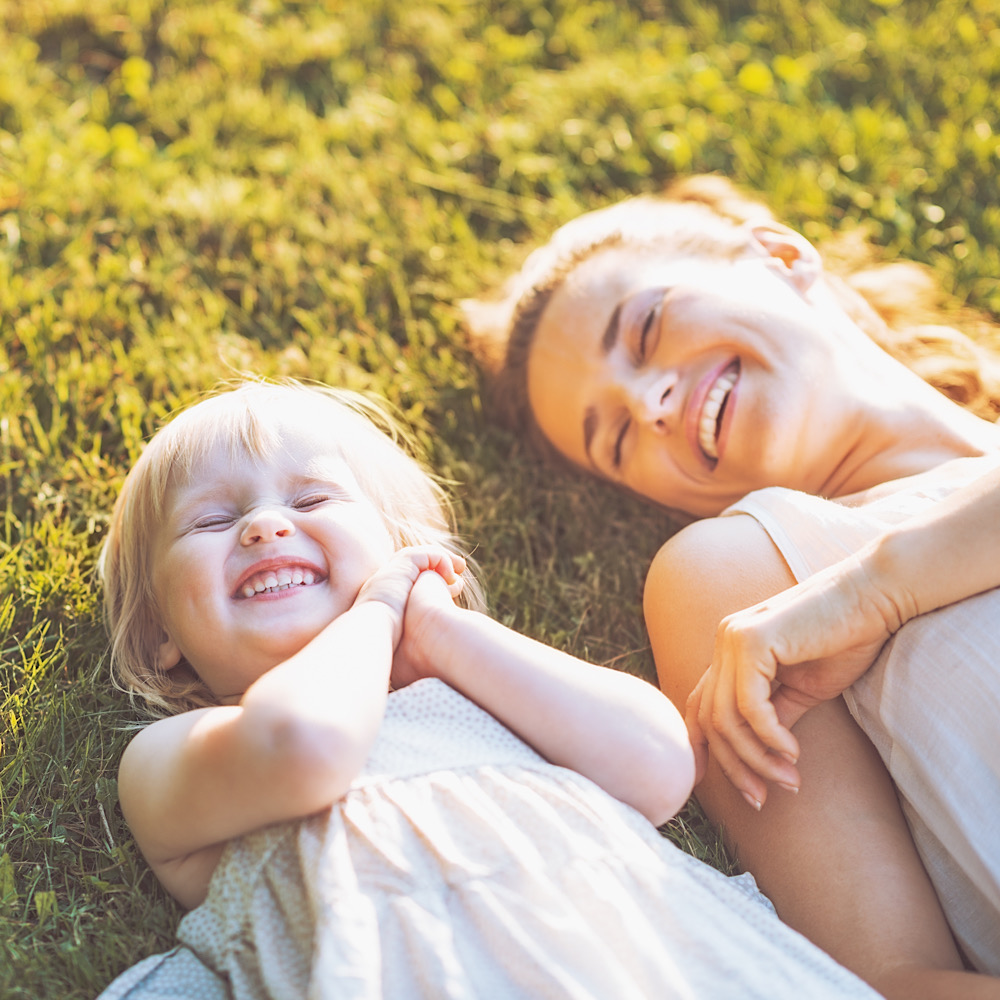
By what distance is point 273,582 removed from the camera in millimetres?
2037

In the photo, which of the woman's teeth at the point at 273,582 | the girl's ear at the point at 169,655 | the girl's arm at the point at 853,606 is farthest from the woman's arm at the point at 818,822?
the girl's ear at the point at 169,655

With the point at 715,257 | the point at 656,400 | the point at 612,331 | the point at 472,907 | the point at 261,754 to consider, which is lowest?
the point at 472,907

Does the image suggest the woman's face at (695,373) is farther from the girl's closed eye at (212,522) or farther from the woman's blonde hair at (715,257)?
the girl's closed eye at (212,522)

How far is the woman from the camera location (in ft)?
6.41

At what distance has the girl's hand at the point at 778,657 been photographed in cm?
199

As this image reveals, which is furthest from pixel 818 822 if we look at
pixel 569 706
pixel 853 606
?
pixel 569 706

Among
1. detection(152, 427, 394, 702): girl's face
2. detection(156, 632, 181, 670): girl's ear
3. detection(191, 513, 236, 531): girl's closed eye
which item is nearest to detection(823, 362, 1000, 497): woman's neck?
detection(152, 427, 394, 702): girl's face

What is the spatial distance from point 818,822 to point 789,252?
1.61 meters

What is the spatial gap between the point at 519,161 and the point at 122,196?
1.52m

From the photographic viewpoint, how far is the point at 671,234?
2889 mm

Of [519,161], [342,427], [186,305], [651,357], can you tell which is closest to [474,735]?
[342,427]

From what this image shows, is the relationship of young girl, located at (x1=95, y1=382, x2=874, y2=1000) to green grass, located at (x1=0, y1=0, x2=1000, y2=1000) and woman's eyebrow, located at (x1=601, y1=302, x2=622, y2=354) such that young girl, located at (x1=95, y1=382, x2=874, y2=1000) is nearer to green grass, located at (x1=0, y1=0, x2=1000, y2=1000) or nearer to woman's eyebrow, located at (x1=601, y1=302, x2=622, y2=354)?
green grass, located at (x1=0, y1=0, x2=1000, y2=1000)

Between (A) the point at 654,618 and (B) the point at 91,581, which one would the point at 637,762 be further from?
(B) the point at 91,581

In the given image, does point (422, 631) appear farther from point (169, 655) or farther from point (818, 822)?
point (818, 822)
